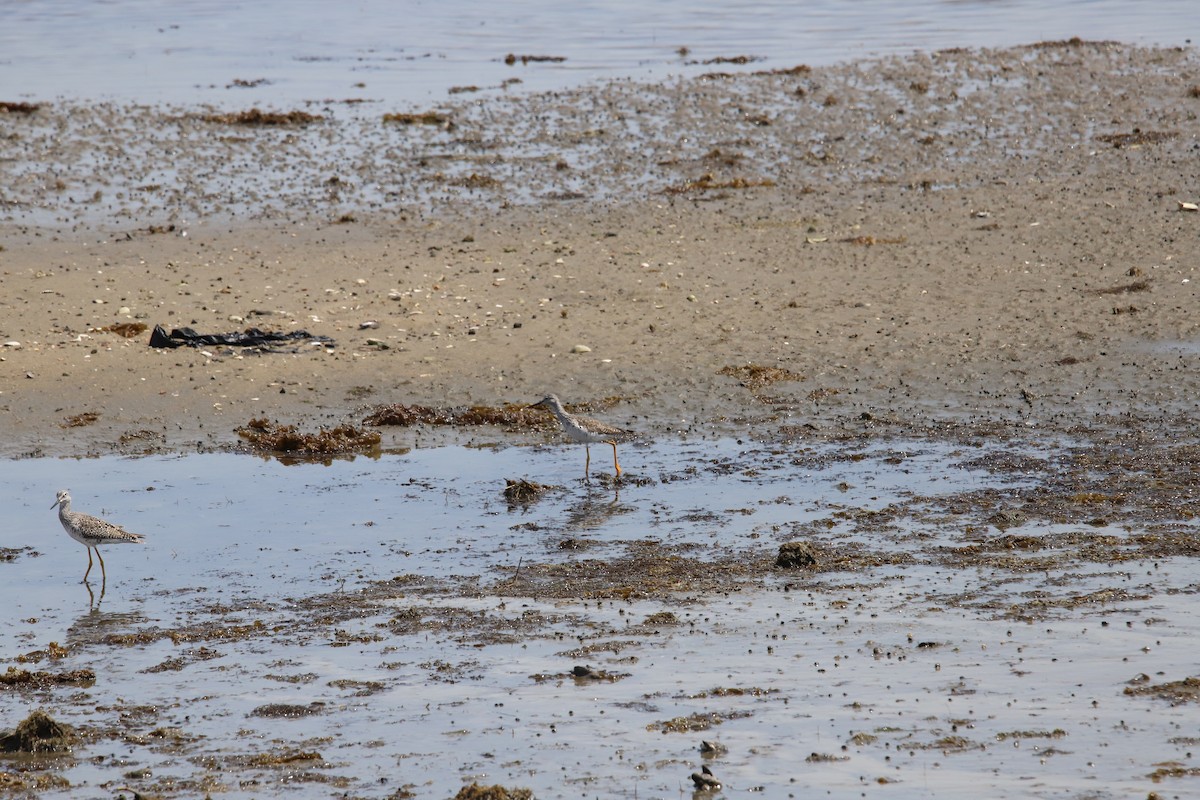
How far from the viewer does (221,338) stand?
1692 centimetres

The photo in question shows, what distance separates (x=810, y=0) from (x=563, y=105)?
2650cm

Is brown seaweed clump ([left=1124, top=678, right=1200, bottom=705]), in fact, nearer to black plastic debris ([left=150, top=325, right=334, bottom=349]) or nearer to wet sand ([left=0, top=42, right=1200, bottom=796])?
wet sand ([left=0, top=42, right=1200, bottom=796])

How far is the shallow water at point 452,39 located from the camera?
33.6 metres

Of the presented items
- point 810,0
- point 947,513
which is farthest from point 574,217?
point 810,0

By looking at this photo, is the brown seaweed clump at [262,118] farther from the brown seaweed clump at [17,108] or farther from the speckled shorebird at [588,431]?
the speckled shorebird at [588,431]

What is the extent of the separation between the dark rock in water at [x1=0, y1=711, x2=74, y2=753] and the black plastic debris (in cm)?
901

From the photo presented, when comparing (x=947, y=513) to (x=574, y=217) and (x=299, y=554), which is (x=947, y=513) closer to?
(x=299, y=554)

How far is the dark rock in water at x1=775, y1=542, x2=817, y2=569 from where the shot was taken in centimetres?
1085

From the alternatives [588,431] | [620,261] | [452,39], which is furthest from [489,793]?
[452,39]

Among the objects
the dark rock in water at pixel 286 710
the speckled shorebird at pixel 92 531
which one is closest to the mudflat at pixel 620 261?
the speckled shorebird at pixel 92 531

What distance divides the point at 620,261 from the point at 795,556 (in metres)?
9.27

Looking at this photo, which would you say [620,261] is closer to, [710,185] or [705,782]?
[710,185]

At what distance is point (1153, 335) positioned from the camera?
16484mm

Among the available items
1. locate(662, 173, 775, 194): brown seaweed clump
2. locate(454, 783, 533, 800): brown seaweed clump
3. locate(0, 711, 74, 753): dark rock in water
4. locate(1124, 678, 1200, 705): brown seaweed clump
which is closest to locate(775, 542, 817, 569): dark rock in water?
locate(1124, 678, 1200, 705): brown seaweed clump
